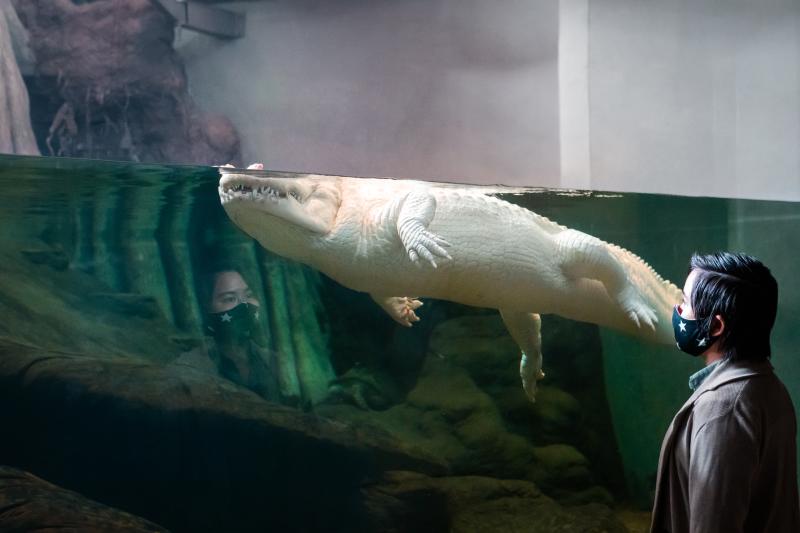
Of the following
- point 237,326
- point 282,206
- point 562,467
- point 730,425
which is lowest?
point 562,467

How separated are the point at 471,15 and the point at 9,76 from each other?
175 centimetres

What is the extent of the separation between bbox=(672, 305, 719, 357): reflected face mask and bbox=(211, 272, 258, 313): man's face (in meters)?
4.86

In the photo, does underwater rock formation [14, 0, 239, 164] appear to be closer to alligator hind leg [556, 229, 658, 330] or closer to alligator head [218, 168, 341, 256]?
alligator head [218, 168, 341, 256]

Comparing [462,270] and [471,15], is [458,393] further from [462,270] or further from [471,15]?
[471,15]

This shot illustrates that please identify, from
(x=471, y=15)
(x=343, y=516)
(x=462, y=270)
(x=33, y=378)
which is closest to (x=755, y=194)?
(x=462, y=270)

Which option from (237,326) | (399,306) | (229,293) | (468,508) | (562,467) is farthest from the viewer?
(562,467)

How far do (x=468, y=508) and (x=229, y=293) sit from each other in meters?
3.00

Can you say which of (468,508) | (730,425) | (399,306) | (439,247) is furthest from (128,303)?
(730,425)

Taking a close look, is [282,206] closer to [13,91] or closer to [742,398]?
[13,91]

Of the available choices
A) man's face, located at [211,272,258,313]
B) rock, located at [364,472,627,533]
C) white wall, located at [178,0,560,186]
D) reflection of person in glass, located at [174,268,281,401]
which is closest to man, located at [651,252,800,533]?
white wall, located at [178,0,560,186]

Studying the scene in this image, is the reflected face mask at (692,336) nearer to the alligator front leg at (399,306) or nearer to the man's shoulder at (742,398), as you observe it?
the man's shoulder at (742,398)

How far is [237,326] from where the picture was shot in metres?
A: 6.36

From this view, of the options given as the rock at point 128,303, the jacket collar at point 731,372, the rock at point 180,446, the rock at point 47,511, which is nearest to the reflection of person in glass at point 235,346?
the rock at point 180,446

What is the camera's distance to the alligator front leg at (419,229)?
4.11 metres
